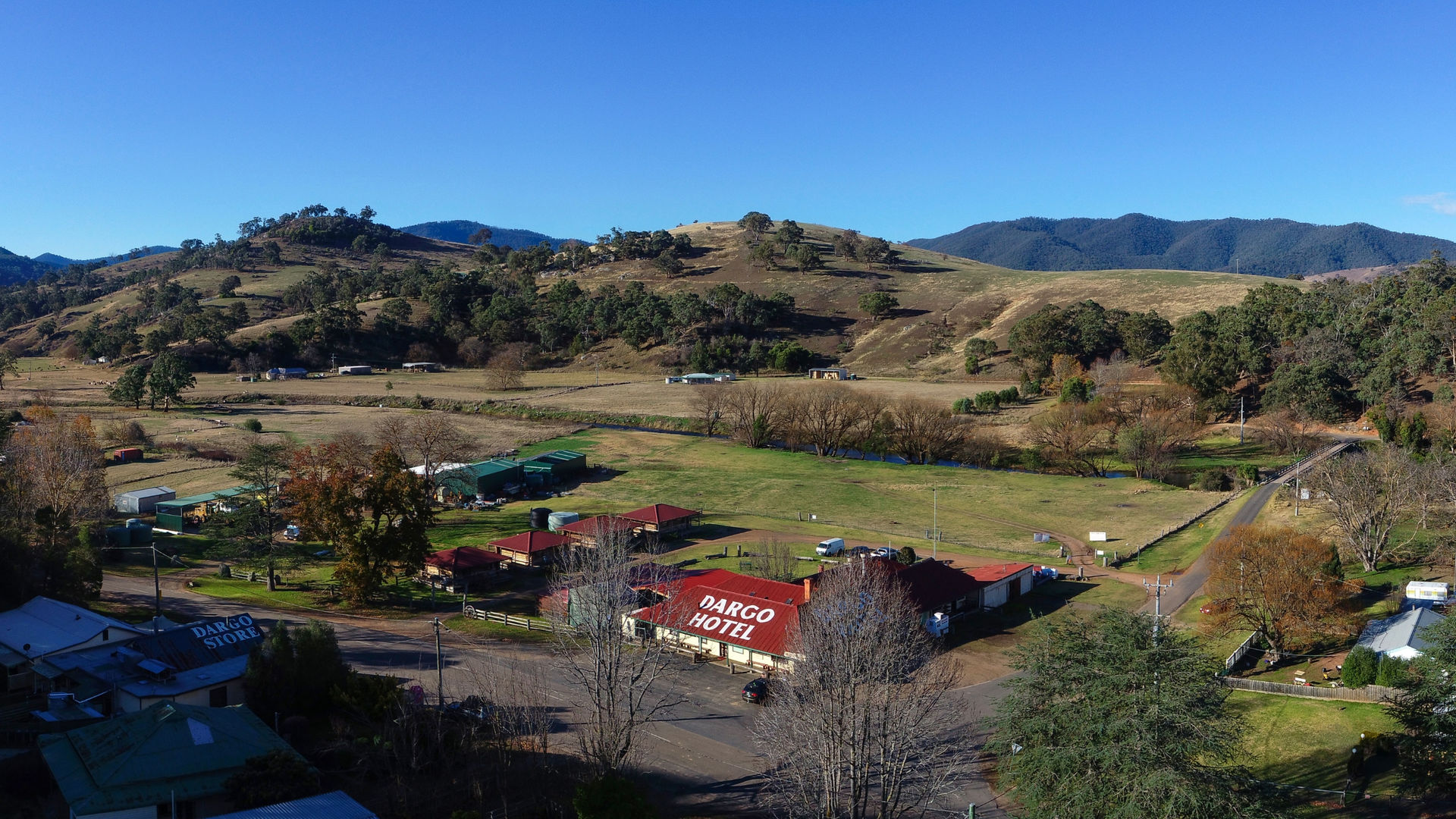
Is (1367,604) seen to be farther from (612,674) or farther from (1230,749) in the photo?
(612,674)

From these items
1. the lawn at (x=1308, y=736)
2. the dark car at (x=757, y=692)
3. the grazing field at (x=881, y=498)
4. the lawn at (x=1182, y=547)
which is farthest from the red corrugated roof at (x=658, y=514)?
the lawn at (x=1308, y=736)

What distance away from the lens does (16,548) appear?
36.6m

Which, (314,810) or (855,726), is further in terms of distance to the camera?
(314,810)

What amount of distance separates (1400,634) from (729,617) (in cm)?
2427

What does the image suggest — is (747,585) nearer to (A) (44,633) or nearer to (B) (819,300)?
(A) (44,633)

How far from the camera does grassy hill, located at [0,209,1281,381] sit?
435 ft

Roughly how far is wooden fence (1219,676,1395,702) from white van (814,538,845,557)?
2131 cm

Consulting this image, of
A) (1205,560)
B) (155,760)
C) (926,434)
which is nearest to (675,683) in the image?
(155,760)

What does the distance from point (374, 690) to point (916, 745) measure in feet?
54.2

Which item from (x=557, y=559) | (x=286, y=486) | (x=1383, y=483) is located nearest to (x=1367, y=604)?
(x=1383, y=483)

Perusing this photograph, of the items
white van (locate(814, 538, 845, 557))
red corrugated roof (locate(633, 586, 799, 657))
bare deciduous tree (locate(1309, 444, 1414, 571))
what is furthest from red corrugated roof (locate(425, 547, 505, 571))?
bare deciduous tree (locate(1309, 444, 1414, 571))

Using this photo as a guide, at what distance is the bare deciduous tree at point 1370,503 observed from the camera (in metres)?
45.5

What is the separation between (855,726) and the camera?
22.1 meters

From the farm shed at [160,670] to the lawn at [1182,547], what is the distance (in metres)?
41.0
